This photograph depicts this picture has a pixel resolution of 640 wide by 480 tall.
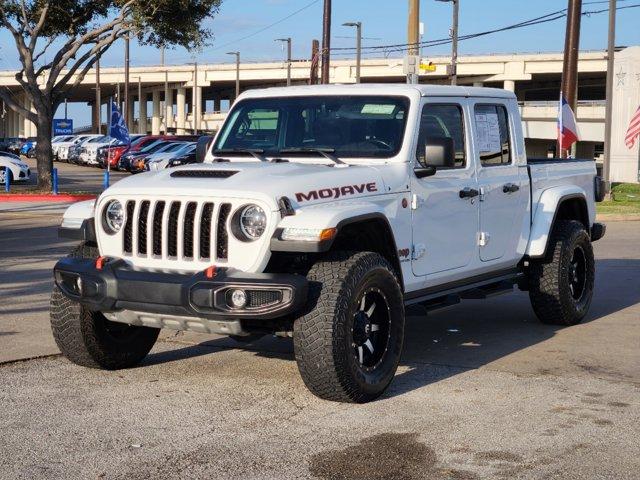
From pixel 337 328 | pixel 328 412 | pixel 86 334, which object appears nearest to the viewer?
pixel 337 328

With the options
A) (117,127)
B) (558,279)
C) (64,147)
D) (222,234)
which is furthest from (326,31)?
(222,234)

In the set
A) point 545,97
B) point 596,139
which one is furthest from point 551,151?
point 545,97

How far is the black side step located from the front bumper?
2523 millimetres

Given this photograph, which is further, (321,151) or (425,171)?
(321,151)

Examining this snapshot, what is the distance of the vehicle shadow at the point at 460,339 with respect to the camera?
768 cm

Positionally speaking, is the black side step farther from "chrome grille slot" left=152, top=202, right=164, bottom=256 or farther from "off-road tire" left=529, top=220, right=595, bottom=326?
"chrome grille slot" left=152, top=202, right=164, bottom=256

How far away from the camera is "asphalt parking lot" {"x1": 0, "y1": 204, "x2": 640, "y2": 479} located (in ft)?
17.7

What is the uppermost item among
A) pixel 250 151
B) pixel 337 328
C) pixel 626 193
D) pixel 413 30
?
pixel 413 30

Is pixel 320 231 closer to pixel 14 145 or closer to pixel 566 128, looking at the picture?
pixel 566 128

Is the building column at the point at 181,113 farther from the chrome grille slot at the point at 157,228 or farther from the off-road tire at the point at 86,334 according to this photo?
the chrome grille slot at the point at 157,228

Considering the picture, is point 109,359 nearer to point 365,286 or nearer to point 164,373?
point 164,373

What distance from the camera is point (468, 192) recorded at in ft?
26.2

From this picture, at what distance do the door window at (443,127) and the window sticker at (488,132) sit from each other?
0.27 meters

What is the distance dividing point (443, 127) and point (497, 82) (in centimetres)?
8987
